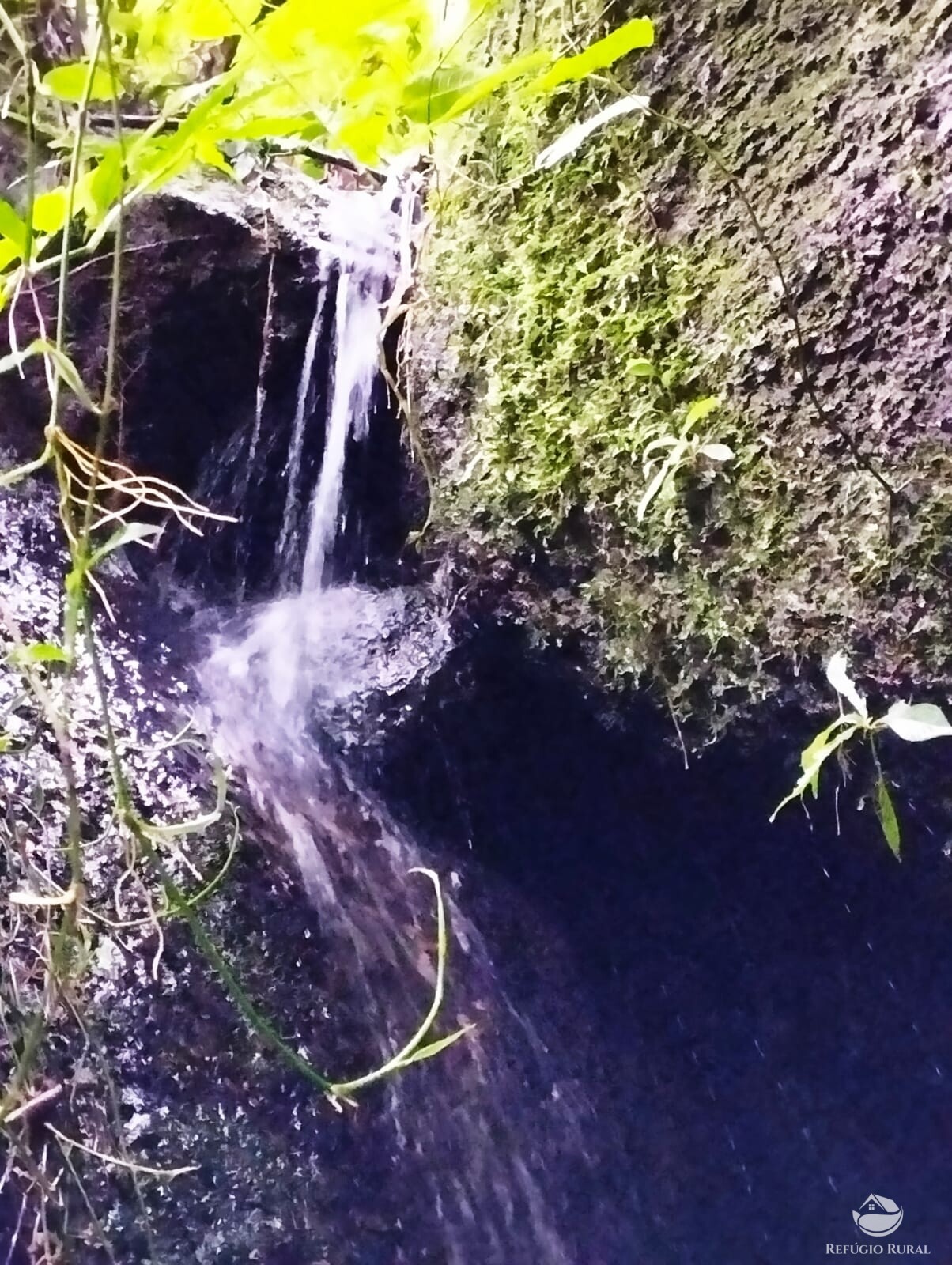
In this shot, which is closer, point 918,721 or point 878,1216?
point 918,721

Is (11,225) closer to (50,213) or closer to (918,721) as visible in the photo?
(50,213)

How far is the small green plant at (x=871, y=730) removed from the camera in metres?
0.66

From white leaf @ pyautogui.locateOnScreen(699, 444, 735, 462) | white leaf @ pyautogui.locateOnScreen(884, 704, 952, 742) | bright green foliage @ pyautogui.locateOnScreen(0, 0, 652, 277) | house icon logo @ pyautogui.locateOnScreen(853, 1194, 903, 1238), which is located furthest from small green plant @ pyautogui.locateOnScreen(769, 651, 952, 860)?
bright green foliage @ pyautogui.locateOnScreen(0, 0, 652, 277)

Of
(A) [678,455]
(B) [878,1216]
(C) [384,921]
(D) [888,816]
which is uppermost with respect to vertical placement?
(A) [678,455]

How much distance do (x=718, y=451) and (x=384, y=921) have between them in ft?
2.03

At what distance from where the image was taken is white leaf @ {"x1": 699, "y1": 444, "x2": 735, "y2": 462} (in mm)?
744

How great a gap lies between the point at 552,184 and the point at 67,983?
939 mm

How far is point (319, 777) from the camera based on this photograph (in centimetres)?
107

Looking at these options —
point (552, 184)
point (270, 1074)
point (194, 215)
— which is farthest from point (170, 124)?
point (270, 1074)

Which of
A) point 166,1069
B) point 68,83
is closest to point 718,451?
point 68,83

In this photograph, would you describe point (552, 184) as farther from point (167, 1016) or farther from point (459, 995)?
point (167, 1016)

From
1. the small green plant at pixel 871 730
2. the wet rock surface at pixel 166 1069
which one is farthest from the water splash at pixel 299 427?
the small green plant at pixel 871 730

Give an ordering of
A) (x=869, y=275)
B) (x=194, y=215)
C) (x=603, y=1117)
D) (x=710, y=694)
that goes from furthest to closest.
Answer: (x=194, y=215)
(x=603, y=1117)
(x=710, y=694)
(x=869, y=275)

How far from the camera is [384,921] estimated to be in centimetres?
102
